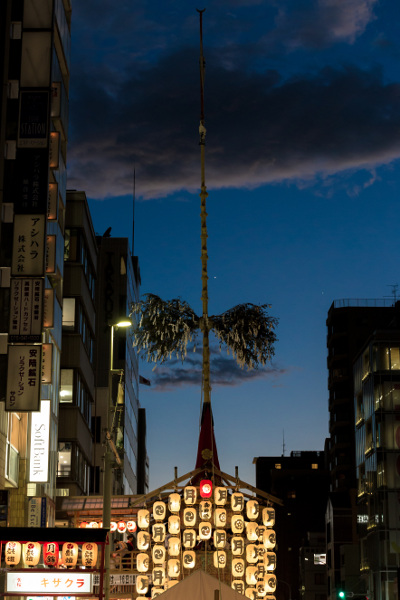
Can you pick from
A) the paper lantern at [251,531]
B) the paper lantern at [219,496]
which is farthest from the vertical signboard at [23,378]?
the paper lantern at [251,531]

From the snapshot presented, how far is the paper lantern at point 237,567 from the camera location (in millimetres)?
27172

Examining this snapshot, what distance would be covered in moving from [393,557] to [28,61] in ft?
195

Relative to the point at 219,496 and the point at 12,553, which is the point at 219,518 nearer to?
the point at 219,496

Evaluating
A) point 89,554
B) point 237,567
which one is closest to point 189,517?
point 237,567

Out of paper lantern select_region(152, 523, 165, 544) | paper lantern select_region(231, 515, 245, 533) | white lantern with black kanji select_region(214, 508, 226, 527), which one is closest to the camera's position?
white lantern with black kanji select_region(214, 508, 226, 527)

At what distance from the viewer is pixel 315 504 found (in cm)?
17050

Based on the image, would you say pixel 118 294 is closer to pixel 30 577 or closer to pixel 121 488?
pixel 121 488

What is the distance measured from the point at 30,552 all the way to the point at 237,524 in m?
6.44

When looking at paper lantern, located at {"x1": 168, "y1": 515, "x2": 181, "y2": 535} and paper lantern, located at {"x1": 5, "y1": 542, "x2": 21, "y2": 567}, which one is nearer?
paper lantern, located at {"x1": 5, "y1": 542, "x2": 21, "y2": 567}

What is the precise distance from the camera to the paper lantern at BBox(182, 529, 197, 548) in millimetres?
27109

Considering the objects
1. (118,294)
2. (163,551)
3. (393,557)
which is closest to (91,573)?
Answer: (163,551)

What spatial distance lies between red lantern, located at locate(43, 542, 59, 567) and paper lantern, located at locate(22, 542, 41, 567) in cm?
42

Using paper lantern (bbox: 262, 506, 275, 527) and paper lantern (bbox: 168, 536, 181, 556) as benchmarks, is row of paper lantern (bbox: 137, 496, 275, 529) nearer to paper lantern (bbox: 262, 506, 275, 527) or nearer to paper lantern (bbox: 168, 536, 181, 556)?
paper lantern (bbox: 262, 506, 275, 527)

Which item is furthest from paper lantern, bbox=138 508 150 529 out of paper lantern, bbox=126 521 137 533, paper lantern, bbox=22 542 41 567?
paper lantern, bbox=126 521 137 533
